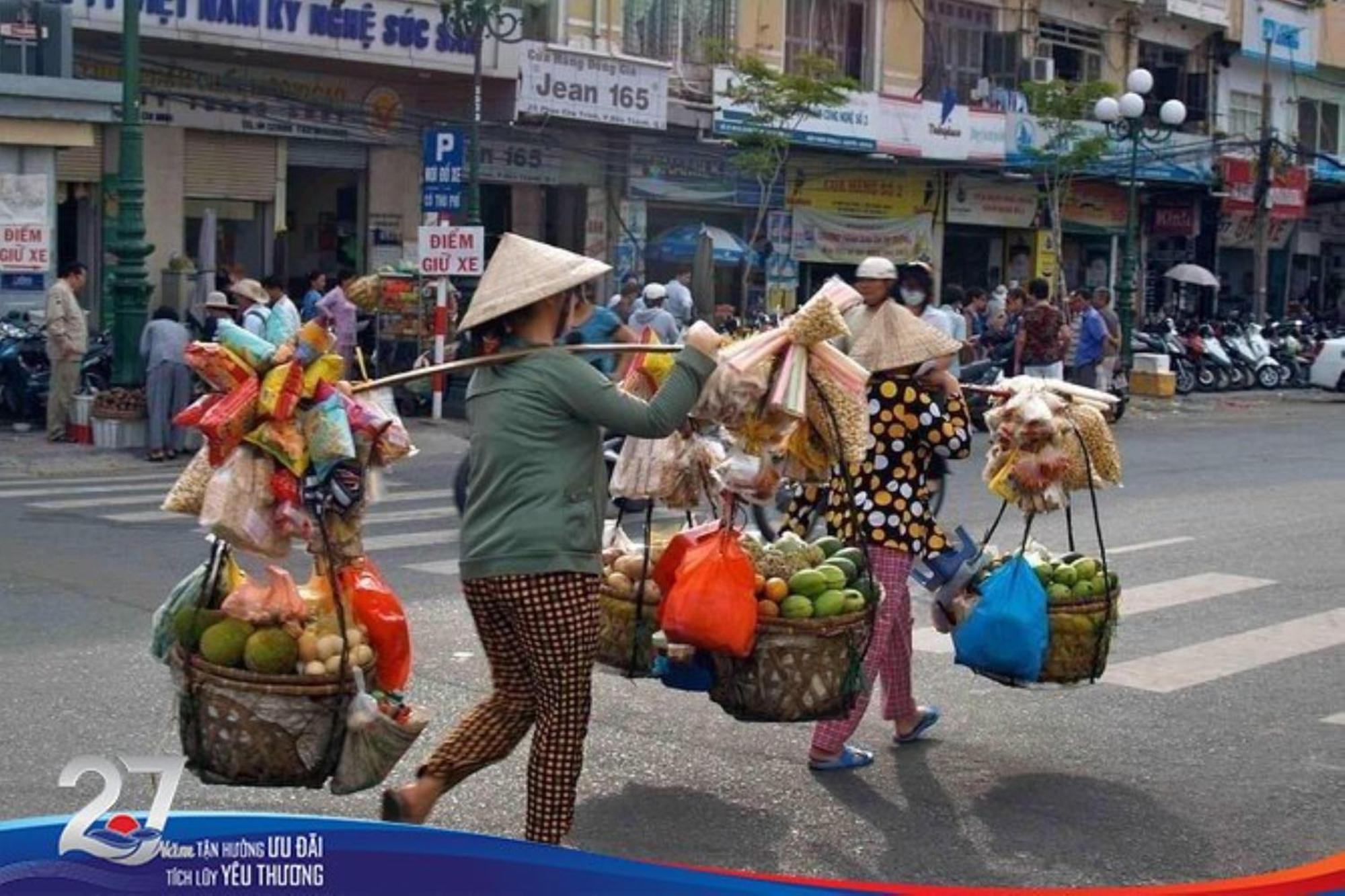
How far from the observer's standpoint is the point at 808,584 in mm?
6059

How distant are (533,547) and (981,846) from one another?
193cm

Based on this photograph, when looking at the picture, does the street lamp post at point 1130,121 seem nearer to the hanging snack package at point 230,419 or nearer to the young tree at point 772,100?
the young tree at point 772,100

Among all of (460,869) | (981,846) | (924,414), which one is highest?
(924,414)

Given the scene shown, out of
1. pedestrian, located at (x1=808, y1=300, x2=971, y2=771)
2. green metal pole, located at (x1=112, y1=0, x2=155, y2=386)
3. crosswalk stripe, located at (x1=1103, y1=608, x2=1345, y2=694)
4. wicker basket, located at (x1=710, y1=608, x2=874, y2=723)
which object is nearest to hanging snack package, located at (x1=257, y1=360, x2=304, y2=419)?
wicker basket, located at (x1=710, y1=608, x2=874, y2=723)

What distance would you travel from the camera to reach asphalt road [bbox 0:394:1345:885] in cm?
609

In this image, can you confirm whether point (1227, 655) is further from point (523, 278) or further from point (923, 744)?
point (523, 278)

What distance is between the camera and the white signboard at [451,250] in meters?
20.0

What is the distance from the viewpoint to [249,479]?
5.28 meters

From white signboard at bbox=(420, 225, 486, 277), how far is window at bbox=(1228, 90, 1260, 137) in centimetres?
2642

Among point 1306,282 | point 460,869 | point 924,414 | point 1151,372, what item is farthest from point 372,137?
point 1306,282

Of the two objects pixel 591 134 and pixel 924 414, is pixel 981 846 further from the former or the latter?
pixel 591 134

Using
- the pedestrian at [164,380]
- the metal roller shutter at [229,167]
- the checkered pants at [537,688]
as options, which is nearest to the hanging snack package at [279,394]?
the checkered pants at [537,688]

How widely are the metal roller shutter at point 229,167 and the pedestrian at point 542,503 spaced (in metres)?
19.6

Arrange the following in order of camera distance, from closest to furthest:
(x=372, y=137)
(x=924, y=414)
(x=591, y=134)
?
1. (x=924, y=414)
2. (x=372, y=137)
3. (x=591, y=134)
